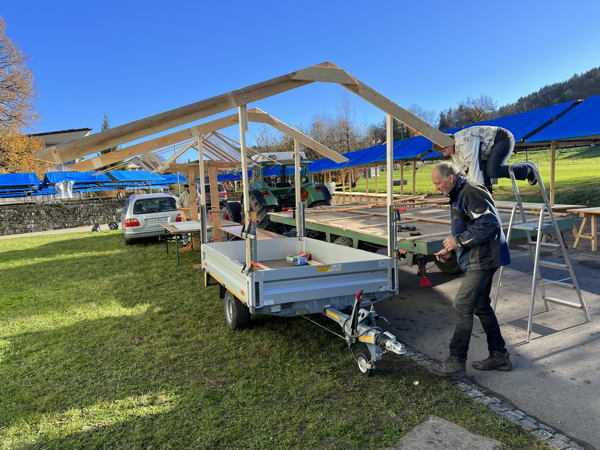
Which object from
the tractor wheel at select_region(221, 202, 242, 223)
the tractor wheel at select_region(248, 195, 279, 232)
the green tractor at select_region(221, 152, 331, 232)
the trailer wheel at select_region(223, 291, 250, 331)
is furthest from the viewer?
the tractor wheel at select_region(221, 202, 242, 223)

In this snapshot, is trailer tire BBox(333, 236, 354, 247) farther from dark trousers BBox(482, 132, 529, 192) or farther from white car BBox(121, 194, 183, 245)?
white car BBox(121, 194, 183, 245)

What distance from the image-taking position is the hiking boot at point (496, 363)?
349 cm

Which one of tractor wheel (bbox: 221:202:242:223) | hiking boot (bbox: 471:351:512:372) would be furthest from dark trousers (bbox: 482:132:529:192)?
tractor wheel (bbox: 221:202:242:223)

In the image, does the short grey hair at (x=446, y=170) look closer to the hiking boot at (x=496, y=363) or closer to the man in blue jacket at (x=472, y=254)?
the man in blue jacket at (x=472, y=254)

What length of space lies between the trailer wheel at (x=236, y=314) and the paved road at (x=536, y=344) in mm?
1851

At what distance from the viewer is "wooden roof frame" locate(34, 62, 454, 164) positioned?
355 centimetres

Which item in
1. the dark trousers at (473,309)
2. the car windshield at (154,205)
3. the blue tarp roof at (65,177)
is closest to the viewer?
the dark trousers at (473,309)

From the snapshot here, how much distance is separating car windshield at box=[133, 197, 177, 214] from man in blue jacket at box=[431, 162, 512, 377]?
33.2 feet

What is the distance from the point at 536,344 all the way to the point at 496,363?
82 centimetres

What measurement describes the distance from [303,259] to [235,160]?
5.27 m

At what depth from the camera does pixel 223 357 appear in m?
4.00

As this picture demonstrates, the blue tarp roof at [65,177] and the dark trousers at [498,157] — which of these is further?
the blue tarp roof at [65,177]

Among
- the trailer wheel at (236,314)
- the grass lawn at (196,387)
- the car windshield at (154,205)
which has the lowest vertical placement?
the grass lawn at (196,387)

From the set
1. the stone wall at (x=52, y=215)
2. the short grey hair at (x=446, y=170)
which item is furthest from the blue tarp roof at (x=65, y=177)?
the short grey hair at (x=446, y=170)
